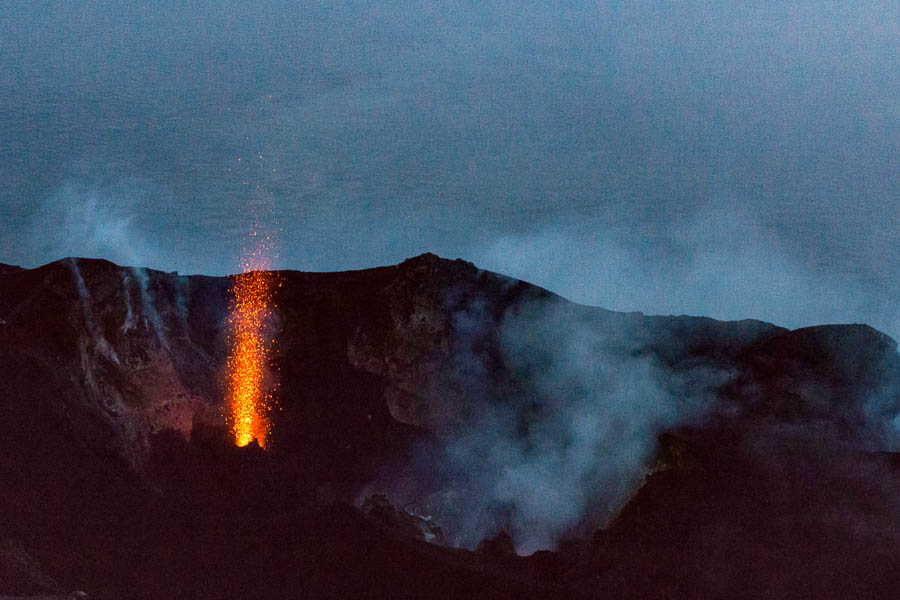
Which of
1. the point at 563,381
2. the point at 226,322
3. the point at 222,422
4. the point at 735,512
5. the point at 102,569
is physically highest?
the point at 226,322

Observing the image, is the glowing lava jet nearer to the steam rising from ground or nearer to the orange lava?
the orange lava

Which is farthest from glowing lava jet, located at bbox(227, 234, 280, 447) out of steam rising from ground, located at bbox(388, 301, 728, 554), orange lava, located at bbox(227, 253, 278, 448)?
steam rising from ground, located at bbox(388, 301, 728, 554)

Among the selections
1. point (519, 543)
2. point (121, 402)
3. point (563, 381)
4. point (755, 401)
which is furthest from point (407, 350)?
point (755, 401)

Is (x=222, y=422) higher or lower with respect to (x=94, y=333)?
lower

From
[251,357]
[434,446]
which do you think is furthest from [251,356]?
[434,446]

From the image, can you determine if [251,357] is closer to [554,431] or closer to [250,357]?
[250,357]

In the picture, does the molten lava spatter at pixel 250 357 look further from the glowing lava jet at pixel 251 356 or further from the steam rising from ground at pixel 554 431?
the steam rising from ground at pixel 554 431

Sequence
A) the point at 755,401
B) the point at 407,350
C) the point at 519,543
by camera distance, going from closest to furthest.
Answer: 1. the point at 755,401
2. the point at 519,543
3. the point at 407,350

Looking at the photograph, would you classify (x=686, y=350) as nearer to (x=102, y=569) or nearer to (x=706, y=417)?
(x=706, y=417)
